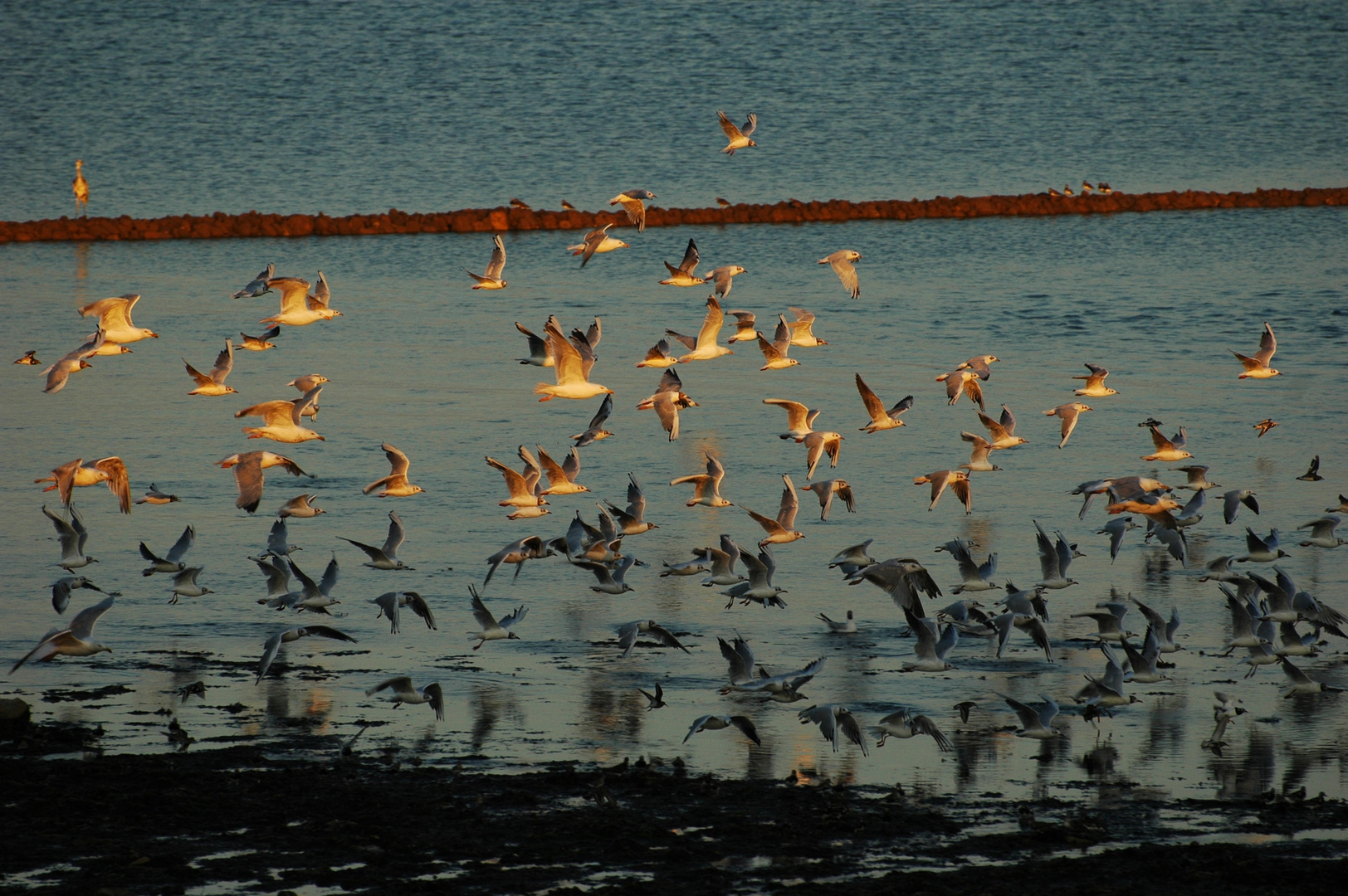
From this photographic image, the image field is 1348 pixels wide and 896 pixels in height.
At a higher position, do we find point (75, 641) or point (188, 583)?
point (188, 583)

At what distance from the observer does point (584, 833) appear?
856 cm

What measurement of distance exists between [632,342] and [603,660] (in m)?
Result: 13.4

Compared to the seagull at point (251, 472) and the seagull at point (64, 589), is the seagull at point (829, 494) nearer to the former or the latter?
the seagull at point (251, 472)

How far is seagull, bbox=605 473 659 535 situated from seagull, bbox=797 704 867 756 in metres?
4.07

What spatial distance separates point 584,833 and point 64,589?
5.07 metres

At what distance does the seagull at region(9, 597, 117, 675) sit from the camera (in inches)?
421

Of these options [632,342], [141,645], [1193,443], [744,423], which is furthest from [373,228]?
[141,645]

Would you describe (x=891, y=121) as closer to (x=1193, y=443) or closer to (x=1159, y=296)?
(x=1159, y=296)

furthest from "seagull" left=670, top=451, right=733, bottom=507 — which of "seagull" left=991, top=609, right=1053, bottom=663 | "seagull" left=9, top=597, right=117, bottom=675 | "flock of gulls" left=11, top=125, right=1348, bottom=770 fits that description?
"seagull" left=9, top=597, right=117, bottom=675

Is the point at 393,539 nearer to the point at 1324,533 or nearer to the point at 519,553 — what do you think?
the point at 519,553

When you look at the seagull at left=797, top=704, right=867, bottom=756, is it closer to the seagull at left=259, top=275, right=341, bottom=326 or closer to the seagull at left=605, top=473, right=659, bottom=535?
the seagull at left=605, top=473, right=659, bottom=535

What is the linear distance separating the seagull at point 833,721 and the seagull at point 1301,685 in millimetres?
3096

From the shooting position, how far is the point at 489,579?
43.9 feet

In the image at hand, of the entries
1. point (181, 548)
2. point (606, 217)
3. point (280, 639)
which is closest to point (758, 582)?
point (280, 639)
